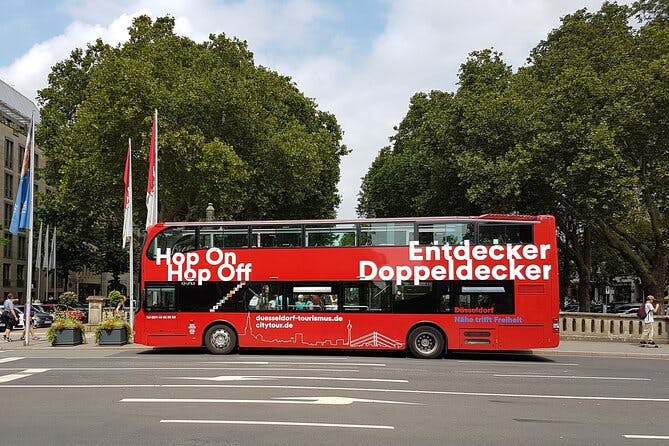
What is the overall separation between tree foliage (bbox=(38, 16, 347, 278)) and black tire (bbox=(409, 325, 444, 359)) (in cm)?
1541

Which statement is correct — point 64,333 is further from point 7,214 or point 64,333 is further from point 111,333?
point 7,214

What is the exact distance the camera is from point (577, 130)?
28.9 metres

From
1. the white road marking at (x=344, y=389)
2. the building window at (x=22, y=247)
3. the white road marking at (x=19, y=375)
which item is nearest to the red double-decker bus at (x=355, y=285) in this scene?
the white road marking at (x=19, y=375)

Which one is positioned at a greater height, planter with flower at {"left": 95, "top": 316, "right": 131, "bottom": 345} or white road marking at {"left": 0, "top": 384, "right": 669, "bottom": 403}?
planter with flower at {"left": 95, "top": 316, "right": 131, "bottom": 345}

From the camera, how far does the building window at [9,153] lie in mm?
67000

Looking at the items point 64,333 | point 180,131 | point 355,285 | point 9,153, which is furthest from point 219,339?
point 9,153

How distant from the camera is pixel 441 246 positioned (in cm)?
1936

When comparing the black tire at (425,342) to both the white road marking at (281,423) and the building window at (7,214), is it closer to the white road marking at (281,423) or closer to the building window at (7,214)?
the white road marking at (281,423)

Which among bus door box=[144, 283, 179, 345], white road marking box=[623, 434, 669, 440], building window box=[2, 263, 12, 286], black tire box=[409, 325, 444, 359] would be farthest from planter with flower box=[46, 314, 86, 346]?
building window box=[2, 263, 12, 286]

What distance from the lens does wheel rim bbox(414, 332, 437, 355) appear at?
63.6ft

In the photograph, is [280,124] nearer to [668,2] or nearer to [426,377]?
[668,2]

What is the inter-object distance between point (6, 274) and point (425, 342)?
59208 millimetres

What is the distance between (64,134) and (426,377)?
30.8 meters

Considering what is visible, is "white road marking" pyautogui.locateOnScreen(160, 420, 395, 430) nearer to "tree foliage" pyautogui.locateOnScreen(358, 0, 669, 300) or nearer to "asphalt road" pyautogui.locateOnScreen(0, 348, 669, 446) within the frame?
"asphalt road" pyautogui.locateOnScreen(0, 348, 669, 446)
